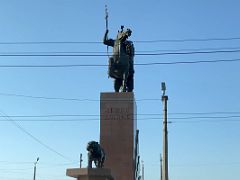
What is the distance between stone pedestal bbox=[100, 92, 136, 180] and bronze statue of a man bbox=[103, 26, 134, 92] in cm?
120

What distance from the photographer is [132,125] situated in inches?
874

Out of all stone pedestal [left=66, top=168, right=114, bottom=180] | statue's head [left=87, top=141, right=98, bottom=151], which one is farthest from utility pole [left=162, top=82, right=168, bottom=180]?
stone pedestal [left=66, top=168, right=114, bottom=180]

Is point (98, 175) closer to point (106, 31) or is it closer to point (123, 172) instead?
point (123, 172)

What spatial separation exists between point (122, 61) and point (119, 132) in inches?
131

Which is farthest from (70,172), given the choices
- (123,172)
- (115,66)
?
(115,66)

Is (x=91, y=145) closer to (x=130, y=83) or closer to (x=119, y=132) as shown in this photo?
(x=119, y=132)

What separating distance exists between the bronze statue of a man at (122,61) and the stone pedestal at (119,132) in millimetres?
1195

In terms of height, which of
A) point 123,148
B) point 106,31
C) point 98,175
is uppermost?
point 106,31

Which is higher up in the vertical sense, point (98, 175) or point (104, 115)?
point (104, 115)

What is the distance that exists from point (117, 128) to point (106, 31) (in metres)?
4.53

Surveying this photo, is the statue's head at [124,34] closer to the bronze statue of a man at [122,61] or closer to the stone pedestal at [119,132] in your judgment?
the bronze statue of a man at [122,61]

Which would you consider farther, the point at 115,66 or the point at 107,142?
the point at 115,66

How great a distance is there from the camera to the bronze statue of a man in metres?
23.6

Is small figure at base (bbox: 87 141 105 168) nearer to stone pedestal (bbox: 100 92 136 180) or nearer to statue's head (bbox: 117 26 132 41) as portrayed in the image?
stone pedestal (bbox: 100 92 136 180)
